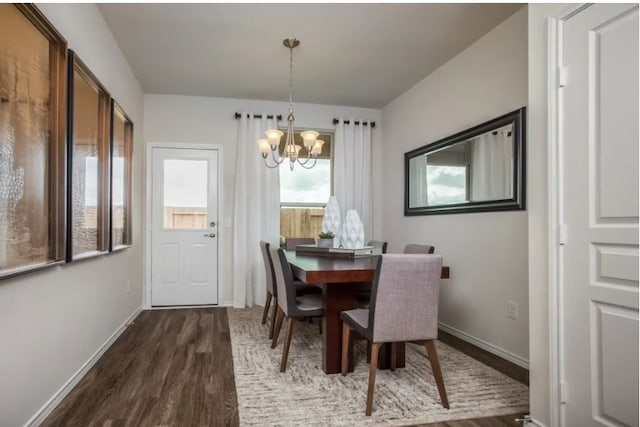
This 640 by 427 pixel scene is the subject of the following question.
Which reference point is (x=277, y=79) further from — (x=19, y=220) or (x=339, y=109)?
(x=19, y=220)

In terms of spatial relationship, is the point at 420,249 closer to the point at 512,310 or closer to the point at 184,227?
the point at 512,310

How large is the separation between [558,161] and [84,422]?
2.62 metres

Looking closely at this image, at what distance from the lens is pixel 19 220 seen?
1.73 metres

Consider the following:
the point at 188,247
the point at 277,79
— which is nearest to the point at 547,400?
the point at 277,79

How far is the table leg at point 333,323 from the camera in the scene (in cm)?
265

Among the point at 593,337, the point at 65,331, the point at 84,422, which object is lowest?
the point at 84,422

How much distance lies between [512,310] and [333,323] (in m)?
1.39

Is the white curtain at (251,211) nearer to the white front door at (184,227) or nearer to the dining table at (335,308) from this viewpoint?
the white front door at (184,227)

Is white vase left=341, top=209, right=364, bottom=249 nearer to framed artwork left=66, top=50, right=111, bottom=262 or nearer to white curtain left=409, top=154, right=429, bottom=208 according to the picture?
white curtain left=409, top=154, right=429, bottom=208

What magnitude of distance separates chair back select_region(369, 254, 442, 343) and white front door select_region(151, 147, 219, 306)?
3.22 meters

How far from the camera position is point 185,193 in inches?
192

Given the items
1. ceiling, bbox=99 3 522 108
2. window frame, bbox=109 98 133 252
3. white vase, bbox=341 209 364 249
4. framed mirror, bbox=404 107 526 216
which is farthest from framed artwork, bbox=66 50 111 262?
framed mirror, bbox=404 107 526 216

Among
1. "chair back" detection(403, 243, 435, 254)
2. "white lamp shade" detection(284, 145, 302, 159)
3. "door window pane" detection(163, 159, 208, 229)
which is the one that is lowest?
"chair back" detection(403, 243, 435, 254)

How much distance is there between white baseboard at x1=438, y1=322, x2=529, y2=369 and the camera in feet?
9.41
